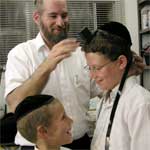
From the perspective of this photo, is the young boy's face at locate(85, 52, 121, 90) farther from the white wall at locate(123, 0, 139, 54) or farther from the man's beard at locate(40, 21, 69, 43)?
the white wall at locate(123, 0, 139, 54)

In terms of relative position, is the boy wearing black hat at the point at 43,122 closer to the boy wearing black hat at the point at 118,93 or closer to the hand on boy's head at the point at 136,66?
the boy wearing black hat at the point at 118,93

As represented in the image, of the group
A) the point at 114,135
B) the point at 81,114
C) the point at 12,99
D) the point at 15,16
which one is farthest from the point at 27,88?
the point at 15,16

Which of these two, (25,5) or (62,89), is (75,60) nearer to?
(62,89)

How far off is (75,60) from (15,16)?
180cm

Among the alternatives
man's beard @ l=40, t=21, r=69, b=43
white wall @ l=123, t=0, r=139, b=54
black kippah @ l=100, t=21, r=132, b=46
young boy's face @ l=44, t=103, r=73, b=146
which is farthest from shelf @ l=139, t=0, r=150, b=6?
young boy's face @ l=44, t=103, r=73, b=146

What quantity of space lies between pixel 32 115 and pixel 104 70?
0.37 meters

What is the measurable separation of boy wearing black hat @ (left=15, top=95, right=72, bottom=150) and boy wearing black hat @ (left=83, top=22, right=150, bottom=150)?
0.64 feet

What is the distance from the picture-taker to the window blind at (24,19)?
11.6 ft

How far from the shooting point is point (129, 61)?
143 cm

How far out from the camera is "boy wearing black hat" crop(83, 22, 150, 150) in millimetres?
1301

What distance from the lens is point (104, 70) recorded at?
143 centimetres

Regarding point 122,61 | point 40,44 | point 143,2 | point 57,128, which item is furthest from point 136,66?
point 143,2

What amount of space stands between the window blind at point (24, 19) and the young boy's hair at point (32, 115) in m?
2.18

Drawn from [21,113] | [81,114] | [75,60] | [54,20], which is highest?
[54,20]
